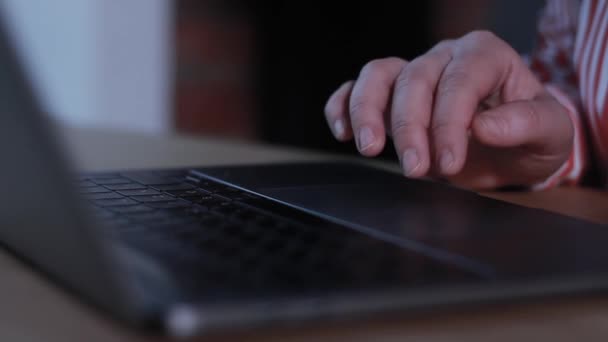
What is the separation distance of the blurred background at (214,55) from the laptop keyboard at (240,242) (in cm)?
191

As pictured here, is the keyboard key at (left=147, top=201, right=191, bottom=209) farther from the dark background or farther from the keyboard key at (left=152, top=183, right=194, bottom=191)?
the dark background

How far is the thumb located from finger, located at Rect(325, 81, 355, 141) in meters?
0.12

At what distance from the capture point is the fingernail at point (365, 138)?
532 mm

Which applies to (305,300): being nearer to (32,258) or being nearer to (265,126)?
(32,258)

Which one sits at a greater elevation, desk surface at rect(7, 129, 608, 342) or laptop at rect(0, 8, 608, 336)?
laptop at rect(0, 8, 608, 336)

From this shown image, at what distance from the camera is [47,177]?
25 centimetres

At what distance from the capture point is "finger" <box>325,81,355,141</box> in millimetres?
622

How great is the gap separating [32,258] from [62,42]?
→ 2.40 m

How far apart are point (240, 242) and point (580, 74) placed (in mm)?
631

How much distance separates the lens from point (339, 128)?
0.62 m

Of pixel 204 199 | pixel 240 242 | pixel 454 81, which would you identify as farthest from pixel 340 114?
pixel 240 242

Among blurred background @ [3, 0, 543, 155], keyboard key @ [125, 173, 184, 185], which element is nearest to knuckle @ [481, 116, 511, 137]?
keyboard key @ [125, 173, 184, 185]

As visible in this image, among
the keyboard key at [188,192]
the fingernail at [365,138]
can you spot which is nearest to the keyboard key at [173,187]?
the keyboard key at [188,192]

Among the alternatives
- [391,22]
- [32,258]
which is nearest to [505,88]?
[32,258]
